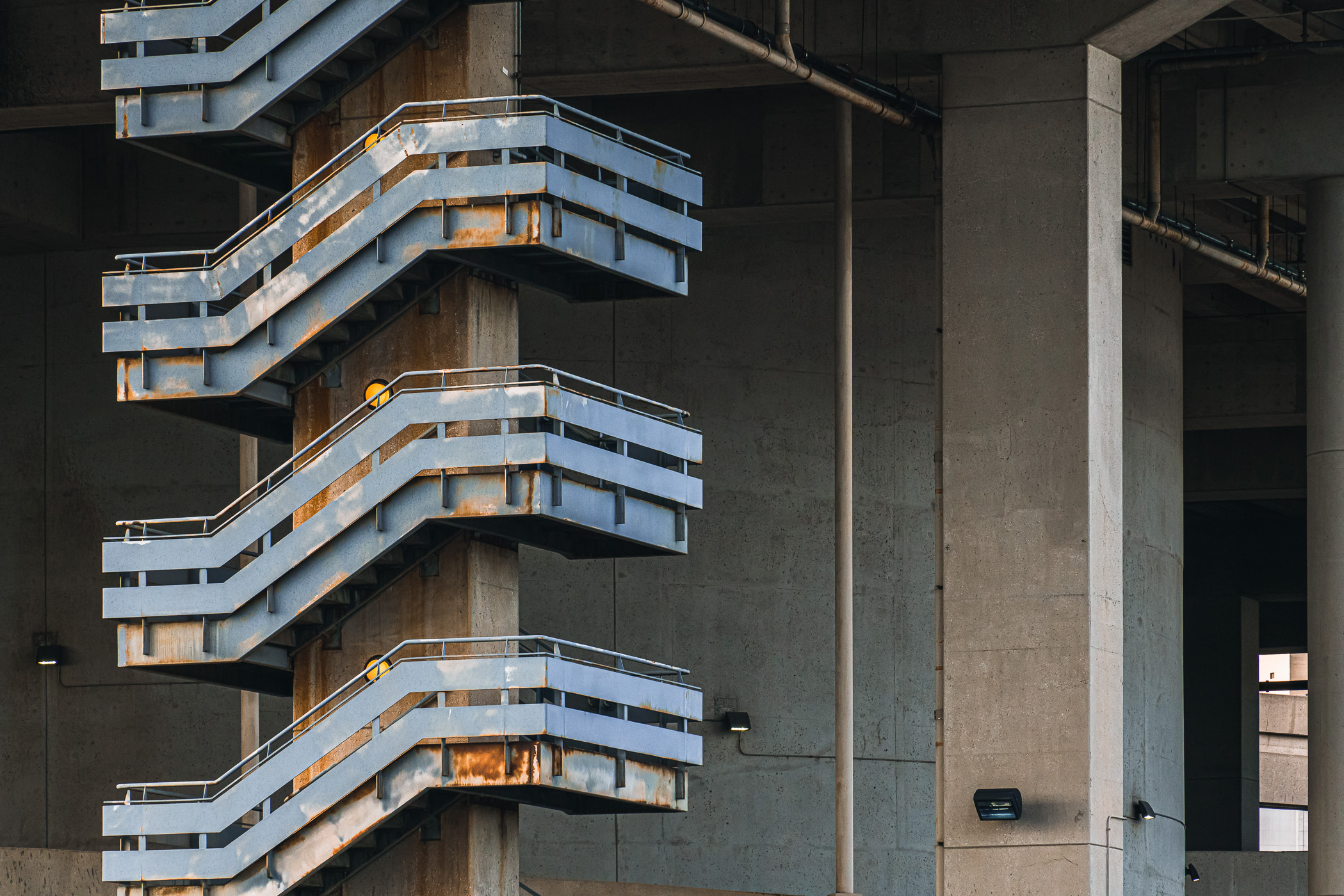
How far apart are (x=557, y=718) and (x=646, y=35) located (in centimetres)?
1041

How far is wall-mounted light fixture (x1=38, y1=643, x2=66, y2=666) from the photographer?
3600 cm

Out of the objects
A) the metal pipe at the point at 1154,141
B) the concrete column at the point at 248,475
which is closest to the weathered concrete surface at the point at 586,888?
the concrete column at the point at 248,475

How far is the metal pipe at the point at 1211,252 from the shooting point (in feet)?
107

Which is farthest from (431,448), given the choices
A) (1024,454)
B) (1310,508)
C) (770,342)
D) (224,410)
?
(1310,508)

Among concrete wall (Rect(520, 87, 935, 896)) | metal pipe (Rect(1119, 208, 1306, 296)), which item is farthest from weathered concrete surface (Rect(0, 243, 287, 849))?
metal pipe (Rect(1119, 208, 1306, 296))

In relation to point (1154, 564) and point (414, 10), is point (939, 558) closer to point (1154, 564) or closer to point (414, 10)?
point (414, 10)

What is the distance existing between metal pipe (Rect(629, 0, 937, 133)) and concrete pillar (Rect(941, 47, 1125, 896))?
3.65 feet

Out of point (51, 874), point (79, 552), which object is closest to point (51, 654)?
point (79, 552)

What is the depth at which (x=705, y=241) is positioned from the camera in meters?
36.1

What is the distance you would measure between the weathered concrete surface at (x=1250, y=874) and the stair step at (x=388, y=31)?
2763 centimetres

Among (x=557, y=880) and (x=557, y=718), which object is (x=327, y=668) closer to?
Result: (x=557, y=718)

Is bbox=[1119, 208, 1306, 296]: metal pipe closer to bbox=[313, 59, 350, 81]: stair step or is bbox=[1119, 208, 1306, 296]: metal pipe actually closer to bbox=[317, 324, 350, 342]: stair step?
bbox=[313, 59, 350, 81]: stair step

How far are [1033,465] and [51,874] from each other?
44.4ft

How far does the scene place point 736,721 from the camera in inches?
1355
